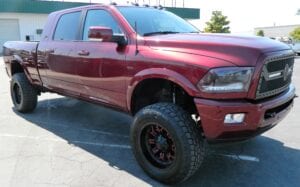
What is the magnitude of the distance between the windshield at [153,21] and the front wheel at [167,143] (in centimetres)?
114

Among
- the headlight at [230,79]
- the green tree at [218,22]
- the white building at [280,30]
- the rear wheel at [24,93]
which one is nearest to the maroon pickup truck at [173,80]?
the headlight at [230,79]

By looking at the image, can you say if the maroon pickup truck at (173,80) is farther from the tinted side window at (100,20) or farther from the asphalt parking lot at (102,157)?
the asphalt parking lot at (102,157)

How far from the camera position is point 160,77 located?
3.96m

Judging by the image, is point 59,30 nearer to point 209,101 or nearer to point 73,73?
point 73,73

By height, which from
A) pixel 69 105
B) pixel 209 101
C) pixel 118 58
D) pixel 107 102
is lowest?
pixel 69 105

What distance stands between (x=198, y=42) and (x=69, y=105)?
4.65 m

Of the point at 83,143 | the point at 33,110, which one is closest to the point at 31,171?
the point at 83,143

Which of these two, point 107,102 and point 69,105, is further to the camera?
point 69,105

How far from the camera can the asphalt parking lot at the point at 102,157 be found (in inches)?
161

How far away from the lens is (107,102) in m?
4.98

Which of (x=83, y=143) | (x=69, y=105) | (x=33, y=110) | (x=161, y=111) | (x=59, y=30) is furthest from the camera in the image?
(x=69, y=105)

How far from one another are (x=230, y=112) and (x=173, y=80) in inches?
26.6

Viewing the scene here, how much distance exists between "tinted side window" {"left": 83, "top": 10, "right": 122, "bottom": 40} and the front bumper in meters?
1.75

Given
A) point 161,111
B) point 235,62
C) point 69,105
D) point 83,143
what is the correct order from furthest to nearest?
point 69,105 → point 83,143 → point 161,111 → point 235,62
